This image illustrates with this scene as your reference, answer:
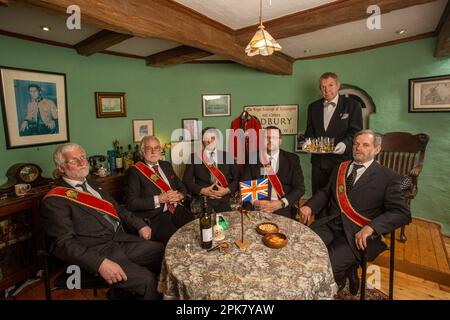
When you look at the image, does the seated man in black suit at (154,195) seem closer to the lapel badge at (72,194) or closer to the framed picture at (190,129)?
the lapel badge at (72,194)

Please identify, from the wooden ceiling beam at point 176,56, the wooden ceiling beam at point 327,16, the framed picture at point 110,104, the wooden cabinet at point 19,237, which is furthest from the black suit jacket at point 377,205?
the framed picture at point 110,104

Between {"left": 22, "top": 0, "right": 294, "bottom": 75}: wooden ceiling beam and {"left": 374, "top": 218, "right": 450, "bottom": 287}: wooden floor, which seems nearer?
{"left": 22, "top": 0, "right": 294, "bottom": 75}: wooden ceiling beam

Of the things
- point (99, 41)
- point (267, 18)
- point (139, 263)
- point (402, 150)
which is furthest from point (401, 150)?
point (99, 41)

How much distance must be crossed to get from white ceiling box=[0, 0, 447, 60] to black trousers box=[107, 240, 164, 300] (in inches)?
69.5

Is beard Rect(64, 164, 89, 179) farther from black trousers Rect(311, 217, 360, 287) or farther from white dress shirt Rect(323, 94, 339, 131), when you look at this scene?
white dress shirt Rect(323, 94, 339, 131)

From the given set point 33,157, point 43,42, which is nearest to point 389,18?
point 43,42

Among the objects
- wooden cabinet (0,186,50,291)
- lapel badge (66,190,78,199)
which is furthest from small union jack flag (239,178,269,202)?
wooden cabinet (0,186,50,291)

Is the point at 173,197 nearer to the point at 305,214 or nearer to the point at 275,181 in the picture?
the point at 275,181

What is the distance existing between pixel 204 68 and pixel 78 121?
7.07 feet

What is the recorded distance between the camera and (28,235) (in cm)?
227

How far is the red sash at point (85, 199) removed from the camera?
5.62 feet

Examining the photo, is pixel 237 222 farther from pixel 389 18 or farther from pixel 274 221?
pixel 389 18

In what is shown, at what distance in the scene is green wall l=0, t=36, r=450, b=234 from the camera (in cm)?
282

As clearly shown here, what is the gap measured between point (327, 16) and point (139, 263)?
2.56m
